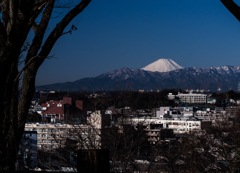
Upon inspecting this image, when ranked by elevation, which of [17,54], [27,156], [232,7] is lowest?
[27,156]

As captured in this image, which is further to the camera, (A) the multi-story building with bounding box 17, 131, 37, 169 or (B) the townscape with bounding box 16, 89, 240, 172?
(B) the townscape with bounding box 16, 89, 240, 172

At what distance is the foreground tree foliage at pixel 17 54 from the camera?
2230 mm

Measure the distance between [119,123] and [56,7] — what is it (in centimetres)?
743

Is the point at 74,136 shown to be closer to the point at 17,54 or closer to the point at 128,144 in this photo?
the point at 128,144

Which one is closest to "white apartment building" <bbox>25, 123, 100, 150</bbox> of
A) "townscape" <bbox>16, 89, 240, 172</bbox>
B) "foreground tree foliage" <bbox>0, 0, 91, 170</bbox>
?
"townscape" <bbox>16, 89, 240, 172</bbox>

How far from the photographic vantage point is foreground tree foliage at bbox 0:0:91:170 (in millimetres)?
2230

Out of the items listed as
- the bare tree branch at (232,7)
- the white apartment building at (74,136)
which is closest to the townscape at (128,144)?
the white apartment building at (74,136)

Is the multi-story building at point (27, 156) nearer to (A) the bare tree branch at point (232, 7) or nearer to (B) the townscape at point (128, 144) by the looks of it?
(B) the townscape at point (128, 144)

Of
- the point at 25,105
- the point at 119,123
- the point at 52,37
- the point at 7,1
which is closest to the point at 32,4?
the point at 7,1

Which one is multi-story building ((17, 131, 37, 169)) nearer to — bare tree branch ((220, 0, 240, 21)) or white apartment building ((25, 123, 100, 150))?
white apartment building ((25, 123, 100, 150))

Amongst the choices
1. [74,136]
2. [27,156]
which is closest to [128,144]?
[74,136]

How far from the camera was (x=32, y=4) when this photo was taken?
2371 mm

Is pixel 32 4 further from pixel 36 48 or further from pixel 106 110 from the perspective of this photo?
Result: pixel 106 110

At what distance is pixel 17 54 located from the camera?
2.33 m
